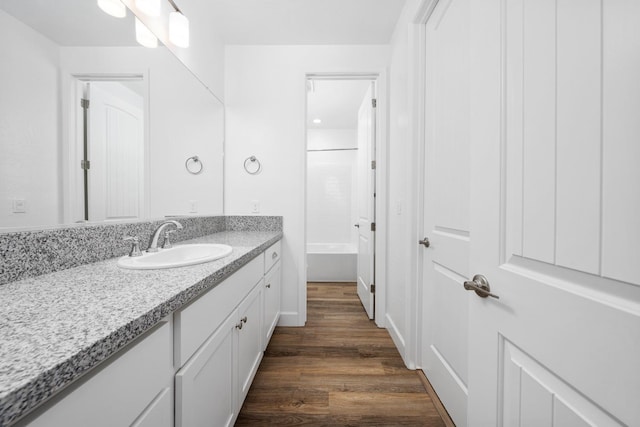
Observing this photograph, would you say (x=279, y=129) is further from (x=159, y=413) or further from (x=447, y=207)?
(x=159, y=413)

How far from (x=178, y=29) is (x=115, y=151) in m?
0.88

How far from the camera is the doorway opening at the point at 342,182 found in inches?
98.3

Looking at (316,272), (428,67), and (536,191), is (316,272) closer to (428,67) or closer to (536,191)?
(428,67)

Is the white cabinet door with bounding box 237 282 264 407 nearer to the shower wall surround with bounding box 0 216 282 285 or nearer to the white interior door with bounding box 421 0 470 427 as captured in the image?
the shower wall surround with bounding box 0 216 282 285

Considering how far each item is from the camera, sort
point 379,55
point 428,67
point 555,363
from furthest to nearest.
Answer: point 379,55 < point 428,67 < point 555,363

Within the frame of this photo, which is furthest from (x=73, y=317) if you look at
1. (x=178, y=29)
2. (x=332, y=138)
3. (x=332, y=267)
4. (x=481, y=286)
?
(x=332, y=138)

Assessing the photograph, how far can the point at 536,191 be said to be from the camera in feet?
1.97

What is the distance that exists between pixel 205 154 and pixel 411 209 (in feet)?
5.21

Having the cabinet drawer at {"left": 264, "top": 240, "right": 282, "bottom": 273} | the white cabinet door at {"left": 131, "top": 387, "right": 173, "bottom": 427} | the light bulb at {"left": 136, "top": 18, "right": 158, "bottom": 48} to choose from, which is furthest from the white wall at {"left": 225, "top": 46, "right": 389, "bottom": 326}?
the white cabinet door at {"left": 131, "top": 387, "right": 173, "bottom": 427}

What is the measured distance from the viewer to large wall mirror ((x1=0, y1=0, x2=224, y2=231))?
79 centimetres

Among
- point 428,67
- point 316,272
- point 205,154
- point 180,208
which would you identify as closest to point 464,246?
point 428,67

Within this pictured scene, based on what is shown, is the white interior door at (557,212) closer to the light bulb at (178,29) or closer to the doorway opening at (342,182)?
the light bulb at (178,29)

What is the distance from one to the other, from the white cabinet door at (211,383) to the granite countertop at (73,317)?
0.71ft

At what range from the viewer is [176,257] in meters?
1.34
